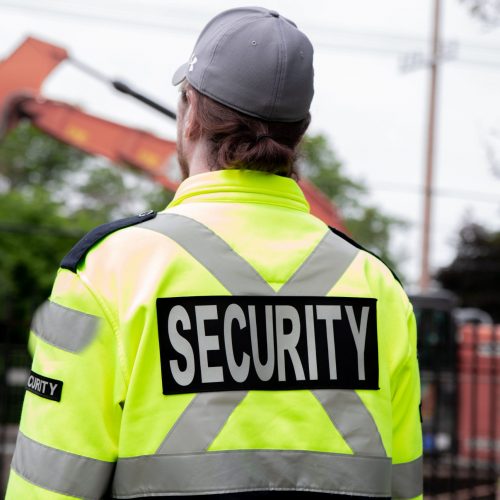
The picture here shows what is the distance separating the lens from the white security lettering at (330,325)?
1.77 m

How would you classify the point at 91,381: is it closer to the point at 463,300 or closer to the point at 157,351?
the point at 157,351

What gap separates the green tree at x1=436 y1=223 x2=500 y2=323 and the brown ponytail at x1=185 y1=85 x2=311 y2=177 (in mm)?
34031

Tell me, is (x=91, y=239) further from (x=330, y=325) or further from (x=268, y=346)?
(x=330, y=325)

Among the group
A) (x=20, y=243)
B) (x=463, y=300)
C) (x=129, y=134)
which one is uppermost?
(x=129, y=134)

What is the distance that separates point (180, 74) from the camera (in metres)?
1.91

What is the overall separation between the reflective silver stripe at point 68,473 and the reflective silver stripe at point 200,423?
0.12 m

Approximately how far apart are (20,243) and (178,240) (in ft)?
90.6

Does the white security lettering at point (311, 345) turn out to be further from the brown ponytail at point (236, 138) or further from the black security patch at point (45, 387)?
the black security patch at point (45, 387)

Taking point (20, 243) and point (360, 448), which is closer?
point (360, 448)

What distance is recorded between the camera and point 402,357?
1857 mm

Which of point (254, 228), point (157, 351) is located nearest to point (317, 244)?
point (254, 228)

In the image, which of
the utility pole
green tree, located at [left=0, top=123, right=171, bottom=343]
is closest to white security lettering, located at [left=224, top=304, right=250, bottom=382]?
the utility pole

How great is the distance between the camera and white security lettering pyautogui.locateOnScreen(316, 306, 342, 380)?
1.77m

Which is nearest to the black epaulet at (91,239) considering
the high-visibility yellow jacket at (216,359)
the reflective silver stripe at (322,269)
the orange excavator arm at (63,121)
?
the high-visibility yellow jacket at (216,359)
